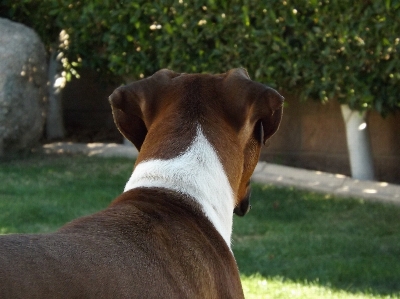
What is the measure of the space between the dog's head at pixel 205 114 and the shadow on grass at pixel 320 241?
2.55m

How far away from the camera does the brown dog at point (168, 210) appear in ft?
5.97

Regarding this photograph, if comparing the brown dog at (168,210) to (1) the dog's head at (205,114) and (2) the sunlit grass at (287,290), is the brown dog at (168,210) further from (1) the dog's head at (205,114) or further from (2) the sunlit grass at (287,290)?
(2) the sunlit grass at (287,290)

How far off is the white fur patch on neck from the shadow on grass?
2660 millimetres

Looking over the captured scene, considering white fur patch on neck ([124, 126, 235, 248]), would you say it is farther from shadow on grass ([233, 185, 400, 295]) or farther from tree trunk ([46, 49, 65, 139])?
tree trunk ([46, 49, 65, 139])

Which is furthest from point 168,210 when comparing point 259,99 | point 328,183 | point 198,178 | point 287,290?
point 328,183

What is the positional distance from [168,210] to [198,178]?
0.20 m

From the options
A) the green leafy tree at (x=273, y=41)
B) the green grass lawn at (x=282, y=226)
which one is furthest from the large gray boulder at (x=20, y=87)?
the green leafy tree at (x=273, y=41)

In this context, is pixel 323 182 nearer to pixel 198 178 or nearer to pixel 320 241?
pixel 320 241

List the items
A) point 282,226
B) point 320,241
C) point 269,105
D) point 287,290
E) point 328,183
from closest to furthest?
1. point 269,105
2. point 287,290
3. point 320,241
4. point 282,226
5. point 328,183

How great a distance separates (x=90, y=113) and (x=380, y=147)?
414cm

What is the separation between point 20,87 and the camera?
8336mm

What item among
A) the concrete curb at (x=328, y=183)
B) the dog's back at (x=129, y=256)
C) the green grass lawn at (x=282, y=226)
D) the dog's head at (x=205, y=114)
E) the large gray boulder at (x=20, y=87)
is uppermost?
the dog's head at (x=205, y=114)

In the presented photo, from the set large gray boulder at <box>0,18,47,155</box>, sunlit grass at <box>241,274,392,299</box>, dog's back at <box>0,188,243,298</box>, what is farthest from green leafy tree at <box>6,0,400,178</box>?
dog's back at <box>0,188,243,298</box>

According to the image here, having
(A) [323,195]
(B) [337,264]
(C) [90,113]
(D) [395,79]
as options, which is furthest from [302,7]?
(C) [90,113]
